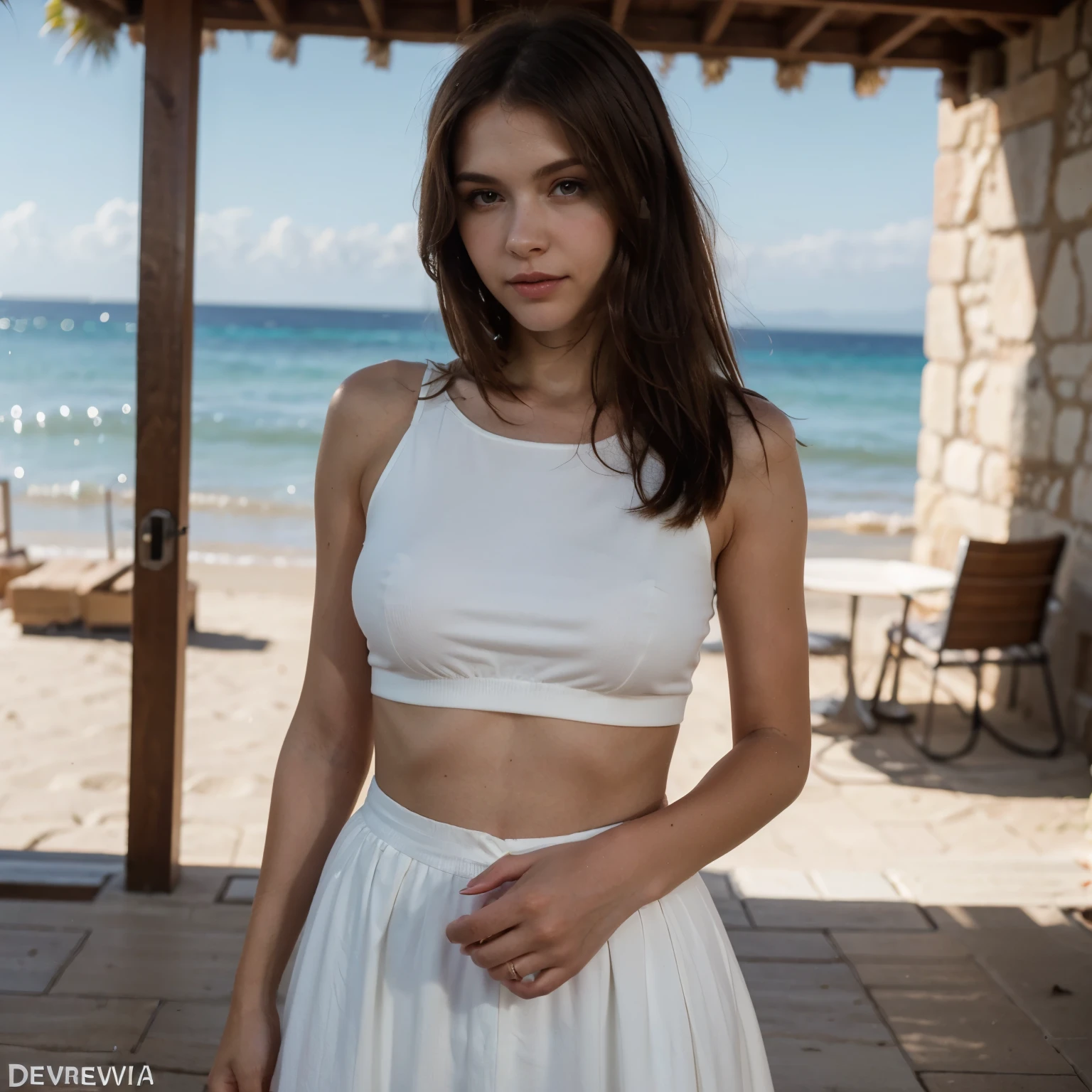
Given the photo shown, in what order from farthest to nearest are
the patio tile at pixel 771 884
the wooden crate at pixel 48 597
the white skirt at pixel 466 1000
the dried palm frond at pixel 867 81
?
the wooden crate at pixel 48 597, the dried palm frond at pixel 867 81, the patio tile at pixel 771 884, the white skirt at pixel 466 1000

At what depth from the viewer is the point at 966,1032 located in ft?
8.09

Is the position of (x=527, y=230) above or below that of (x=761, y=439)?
above

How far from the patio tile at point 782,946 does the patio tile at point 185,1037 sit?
121 cm

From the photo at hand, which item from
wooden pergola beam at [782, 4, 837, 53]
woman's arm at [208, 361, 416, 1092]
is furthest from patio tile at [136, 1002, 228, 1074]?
wooden pergola beam at [782, 4, 837, 53]

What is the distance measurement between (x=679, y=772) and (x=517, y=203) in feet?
12.3

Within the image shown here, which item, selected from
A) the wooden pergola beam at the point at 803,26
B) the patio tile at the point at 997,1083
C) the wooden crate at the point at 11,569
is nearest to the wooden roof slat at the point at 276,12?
the wooden pergola beam at the point at 803,26

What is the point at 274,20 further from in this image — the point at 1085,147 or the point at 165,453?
the point at 1085,147

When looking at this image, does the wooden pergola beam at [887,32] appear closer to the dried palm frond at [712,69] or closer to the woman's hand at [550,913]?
the dried palm frond at [712,69]

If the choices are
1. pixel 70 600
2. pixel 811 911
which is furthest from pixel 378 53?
pixel 70 600

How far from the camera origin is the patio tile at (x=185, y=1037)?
7.39 feet

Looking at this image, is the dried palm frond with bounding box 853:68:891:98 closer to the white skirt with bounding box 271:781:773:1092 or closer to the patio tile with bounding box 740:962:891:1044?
the patio tile with bounding box 740:962:891:1044

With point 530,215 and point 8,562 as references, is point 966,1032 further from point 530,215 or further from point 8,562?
point 8,562

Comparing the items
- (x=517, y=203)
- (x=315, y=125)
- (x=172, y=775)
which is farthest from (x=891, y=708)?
(x=315, y=125)

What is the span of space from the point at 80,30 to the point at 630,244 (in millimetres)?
3194
